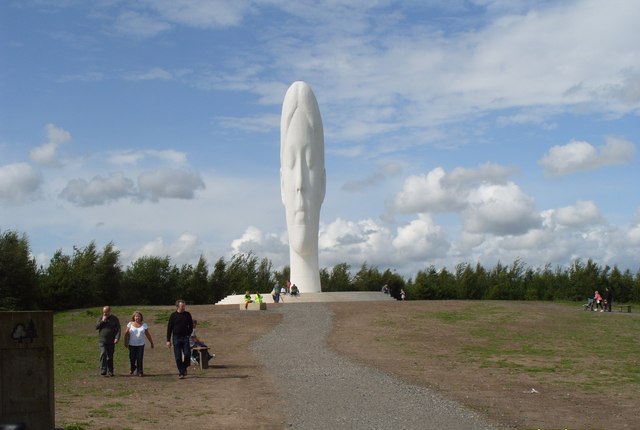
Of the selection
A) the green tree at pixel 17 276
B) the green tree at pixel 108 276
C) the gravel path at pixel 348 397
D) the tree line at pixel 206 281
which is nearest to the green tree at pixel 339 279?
the tree line at pixel 206 281

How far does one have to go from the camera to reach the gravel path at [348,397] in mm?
9305

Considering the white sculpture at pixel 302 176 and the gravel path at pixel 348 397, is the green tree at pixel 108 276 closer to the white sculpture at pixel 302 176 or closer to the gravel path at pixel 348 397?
the white sculpture at pixel 302 176

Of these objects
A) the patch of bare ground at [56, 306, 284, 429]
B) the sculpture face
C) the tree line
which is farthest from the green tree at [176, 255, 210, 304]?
the patch of bare ground at [56, 306, 284, 429]

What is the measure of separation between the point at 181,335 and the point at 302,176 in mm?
24809

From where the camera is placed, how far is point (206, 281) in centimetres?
5128

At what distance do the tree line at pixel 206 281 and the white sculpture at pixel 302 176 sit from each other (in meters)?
7.39

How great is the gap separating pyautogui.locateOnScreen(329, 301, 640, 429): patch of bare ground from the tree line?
19.0 meters

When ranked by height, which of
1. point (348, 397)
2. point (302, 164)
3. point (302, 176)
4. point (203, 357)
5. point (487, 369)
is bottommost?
point (487, 369)

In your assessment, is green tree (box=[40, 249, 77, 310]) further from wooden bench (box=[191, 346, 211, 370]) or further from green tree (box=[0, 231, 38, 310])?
wooden bench (box=[191, 346, 211, 370])

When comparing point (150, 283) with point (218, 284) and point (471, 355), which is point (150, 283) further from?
point (471, 355)

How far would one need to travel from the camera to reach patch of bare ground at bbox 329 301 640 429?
1034 centimetres

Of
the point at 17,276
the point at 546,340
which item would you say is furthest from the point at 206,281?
the point at 546,340

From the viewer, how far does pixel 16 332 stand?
23.0 feet

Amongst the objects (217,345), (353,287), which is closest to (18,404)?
(217,345)
